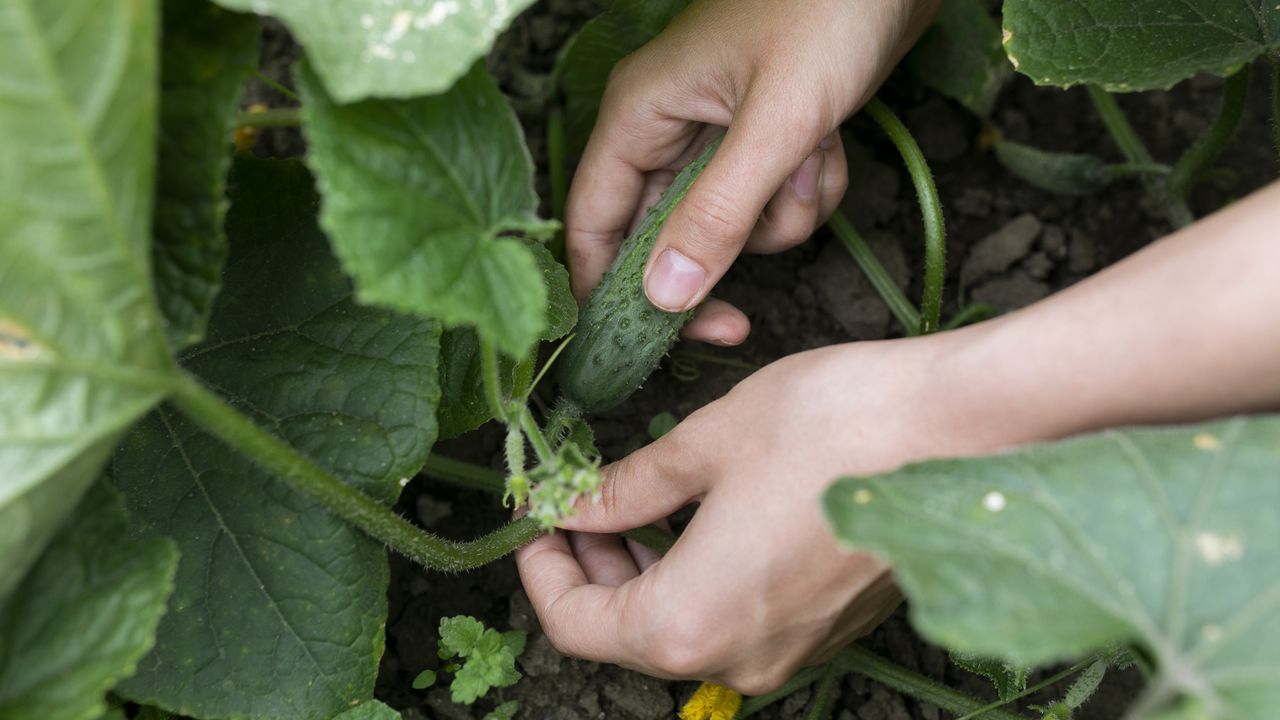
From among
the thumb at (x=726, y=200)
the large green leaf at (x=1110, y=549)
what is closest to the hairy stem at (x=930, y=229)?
the thumb at (x=726, y=200)

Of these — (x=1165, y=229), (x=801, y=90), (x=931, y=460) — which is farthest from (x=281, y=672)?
(x=1165, y=229)

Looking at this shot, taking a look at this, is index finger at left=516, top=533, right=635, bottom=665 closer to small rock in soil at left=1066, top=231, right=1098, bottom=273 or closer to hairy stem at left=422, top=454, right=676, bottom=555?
hairy stem at left=422, top=454, right=676, bottom=555

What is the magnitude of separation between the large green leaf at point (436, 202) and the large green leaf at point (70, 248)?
22 centimetres

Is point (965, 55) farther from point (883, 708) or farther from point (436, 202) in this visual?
point (436, 202)

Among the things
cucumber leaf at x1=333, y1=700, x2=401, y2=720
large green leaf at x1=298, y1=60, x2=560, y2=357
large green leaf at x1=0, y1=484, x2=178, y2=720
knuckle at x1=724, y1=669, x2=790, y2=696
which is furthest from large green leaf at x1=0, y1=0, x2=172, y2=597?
knuckle at x1=724, y1=669, x2=790, y2=696

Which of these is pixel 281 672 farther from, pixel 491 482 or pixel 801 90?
pixel 801 90

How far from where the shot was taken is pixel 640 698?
231cm

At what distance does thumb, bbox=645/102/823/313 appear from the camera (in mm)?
1972

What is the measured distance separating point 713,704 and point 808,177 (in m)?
1.08

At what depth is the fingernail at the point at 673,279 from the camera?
6.70 feet

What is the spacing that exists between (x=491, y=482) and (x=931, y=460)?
114 cm

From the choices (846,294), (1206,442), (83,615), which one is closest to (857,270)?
(846,294)

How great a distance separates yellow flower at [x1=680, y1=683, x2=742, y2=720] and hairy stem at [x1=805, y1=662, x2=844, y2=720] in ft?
0.52

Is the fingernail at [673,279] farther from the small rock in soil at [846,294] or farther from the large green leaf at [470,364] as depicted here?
the small rock in soil at [846,294]
